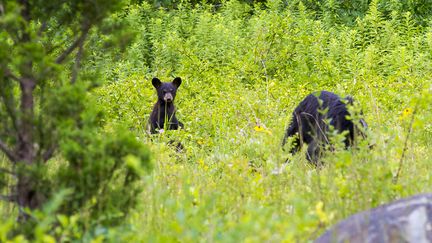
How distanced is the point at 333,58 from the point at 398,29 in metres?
2.16

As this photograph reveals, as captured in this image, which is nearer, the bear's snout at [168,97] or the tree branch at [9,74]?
the tree branch at [9,74]

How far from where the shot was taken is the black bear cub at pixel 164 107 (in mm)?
10938

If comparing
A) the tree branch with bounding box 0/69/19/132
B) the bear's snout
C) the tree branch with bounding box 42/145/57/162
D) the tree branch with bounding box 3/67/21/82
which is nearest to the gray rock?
the tree branch with bounding box 42/145/57/162

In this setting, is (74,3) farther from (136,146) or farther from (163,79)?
(163,79)

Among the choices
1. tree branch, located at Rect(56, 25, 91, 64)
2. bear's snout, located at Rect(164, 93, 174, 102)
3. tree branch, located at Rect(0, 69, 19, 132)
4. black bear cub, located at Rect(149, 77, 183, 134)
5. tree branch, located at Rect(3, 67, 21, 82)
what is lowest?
black bear cub, located at Rect(149, 77, 183, 134)

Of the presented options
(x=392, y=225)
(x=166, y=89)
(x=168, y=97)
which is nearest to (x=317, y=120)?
(x=168, y=97)

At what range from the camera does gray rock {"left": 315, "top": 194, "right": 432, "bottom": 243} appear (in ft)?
12.1

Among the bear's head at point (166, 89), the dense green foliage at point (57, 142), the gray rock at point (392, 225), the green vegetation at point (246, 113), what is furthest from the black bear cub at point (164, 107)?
the gray rock at point (392, 225)

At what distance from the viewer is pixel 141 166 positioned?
4.15 meters

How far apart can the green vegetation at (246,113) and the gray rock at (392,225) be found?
0.38 feet

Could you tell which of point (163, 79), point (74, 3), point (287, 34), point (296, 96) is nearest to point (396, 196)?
point (74, 3)

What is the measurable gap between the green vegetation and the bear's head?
0.19 m

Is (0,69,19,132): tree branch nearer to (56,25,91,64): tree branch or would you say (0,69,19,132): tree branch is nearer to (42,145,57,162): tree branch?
(42,145,57,162): tree branch

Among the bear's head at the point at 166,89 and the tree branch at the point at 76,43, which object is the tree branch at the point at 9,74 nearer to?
the tree branch at the point at 76,43
